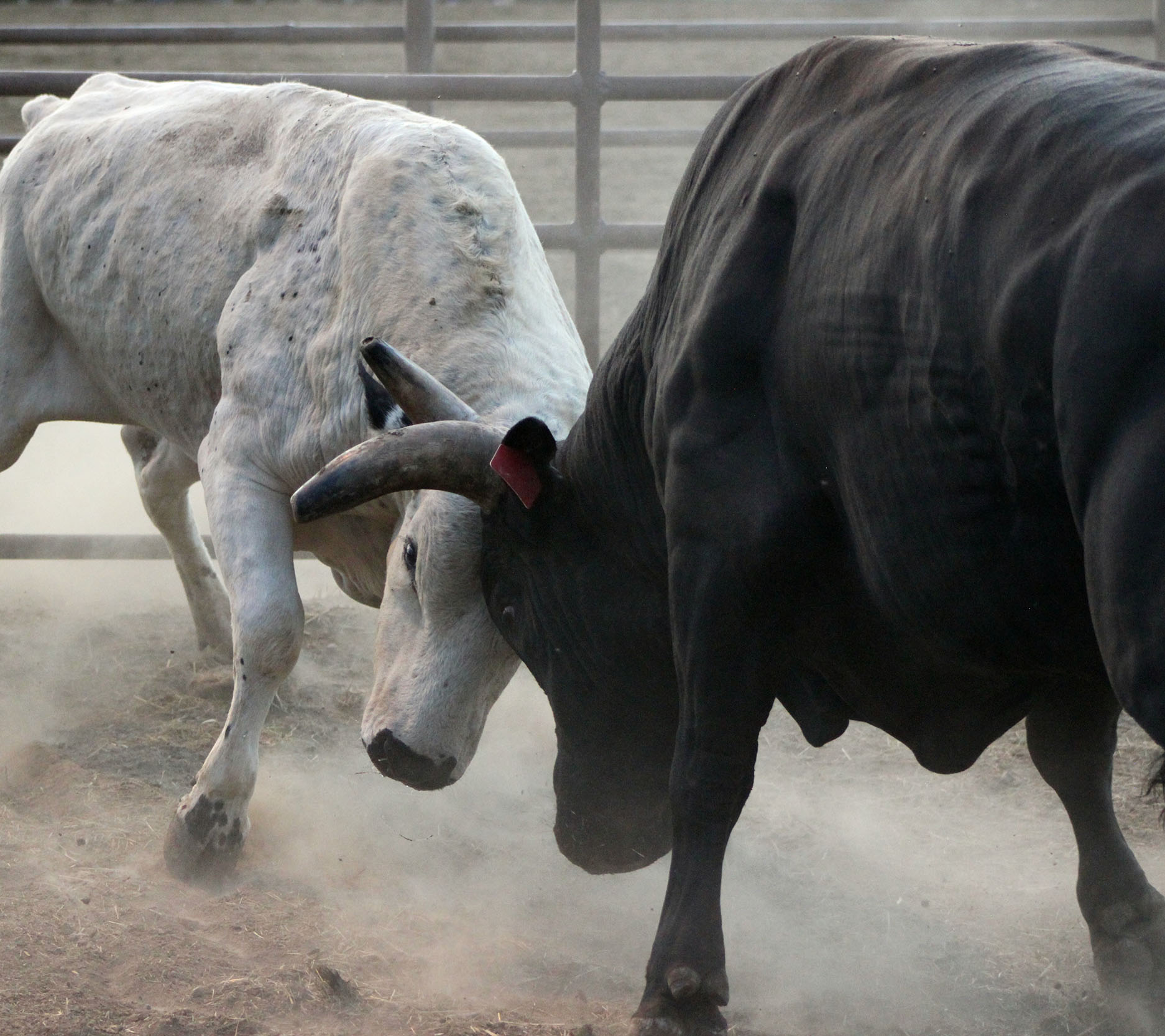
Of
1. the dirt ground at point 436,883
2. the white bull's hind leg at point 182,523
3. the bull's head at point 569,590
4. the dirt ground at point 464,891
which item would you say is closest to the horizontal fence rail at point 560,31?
the white bull's hind leg at point 182,523

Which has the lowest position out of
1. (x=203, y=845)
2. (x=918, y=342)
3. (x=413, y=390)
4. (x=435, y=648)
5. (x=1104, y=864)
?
(x=203, y=845)

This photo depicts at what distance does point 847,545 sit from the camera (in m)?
2.46

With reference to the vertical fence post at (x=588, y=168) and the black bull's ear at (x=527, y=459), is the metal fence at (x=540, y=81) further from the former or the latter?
the black bull's ear at (x=527, y=459)

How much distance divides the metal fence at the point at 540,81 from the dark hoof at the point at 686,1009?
372cm

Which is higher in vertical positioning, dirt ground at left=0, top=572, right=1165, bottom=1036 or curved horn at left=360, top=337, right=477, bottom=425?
curved horn at left=360, top=337, right=477, bottom=425

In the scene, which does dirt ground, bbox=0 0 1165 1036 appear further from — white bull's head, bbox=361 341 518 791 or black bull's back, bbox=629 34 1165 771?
black bull's back, bbox=629 34 1165 771

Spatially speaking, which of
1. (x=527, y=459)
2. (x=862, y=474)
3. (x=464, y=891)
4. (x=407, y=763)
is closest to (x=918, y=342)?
(x=862, y=474)

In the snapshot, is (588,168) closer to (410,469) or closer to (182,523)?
(182,523)

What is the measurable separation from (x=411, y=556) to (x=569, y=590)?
46 centimetres

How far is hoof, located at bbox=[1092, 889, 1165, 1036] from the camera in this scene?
2.93m

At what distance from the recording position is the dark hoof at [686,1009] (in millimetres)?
2559

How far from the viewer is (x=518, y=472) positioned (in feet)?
9.91

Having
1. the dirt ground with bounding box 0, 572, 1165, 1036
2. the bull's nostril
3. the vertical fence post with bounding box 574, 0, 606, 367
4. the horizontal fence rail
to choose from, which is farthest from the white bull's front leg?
the horizontal fence rail

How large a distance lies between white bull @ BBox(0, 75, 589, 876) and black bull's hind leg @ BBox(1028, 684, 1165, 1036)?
124 cm
